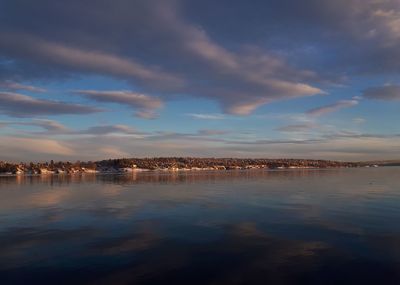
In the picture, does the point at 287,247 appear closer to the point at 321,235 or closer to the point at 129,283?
the point at 321,235

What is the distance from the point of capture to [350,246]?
18.5 m

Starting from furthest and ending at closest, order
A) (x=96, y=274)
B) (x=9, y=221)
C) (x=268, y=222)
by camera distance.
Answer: (x=9, y=221), (x=268, y=222), (x=96, y=274)

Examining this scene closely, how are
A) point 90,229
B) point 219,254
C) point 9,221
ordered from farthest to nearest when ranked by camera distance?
point 9,221, point 90,229, point 219,254

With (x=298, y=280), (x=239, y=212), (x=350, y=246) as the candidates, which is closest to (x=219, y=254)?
(x=298, y=280)

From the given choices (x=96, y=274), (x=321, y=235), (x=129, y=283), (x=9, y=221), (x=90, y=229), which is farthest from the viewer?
(x=9, y=221)

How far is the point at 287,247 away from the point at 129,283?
770 centimetres

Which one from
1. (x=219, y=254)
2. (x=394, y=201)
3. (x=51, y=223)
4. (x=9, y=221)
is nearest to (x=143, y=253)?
(x=219, y=254)

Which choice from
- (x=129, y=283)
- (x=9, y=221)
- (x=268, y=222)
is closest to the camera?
(x=129, y=283)

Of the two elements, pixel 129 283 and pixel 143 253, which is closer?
pixel 129 283

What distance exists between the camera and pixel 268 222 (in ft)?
82.6

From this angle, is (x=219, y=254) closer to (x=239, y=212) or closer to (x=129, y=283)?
(x=129, y=283)

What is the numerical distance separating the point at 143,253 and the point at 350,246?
8.92m

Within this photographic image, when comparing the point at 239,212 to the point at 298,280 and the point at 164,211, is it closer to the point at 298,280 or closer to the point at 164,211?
the point at 164,211

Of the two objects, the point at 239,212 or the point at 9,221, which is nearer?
the point at 9,221
